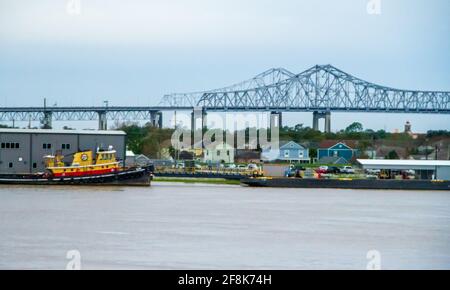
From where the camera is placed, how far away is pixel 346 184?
47000 mm

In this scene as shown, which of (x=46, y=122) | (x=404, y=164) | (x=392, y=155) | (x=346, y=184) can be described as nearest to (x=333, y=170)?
(x=404, y=164)

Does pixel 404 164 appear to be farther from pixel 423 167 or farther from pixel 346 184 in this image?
pixel 346 184

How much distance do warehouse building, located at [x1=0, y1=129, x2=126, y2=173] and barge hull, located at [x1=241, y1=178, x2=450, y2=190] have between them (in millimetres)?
7524

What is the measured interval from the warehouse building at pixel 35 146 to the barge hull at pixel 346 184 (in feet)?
24.7

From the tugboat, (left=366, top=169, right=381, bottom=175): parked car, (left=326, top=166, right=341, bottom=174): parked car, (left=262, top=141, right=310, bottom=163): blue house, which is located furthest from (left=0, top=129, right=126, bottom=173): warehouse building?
(left=262, top=141, right=310, bottom=163): blue house

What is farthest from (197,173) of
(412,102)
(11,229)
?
(412,102)

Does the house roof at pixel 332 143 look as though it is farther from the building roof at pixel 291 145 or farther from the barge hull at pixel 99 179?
the barge hull at pixel 99 179

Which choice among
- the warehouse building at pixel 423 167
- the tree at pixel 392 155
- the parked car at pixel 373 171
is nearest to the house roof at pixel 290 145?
the tree at pixel 392 155

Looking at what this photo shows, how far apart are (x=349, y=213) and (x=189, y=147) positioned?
2060 inches

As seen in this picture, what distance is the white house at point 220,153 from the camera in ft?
238

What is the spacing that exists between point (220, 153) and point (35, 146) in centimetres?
2957

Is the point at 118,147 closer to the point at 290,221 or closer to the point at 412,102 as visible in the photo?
the point at 290,221

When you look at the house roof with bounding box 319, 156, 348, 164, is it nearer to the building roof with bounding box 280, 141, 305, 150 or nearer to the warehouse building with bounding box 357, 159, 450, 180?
the building roof with bounding box 280, 141, 305, 150
